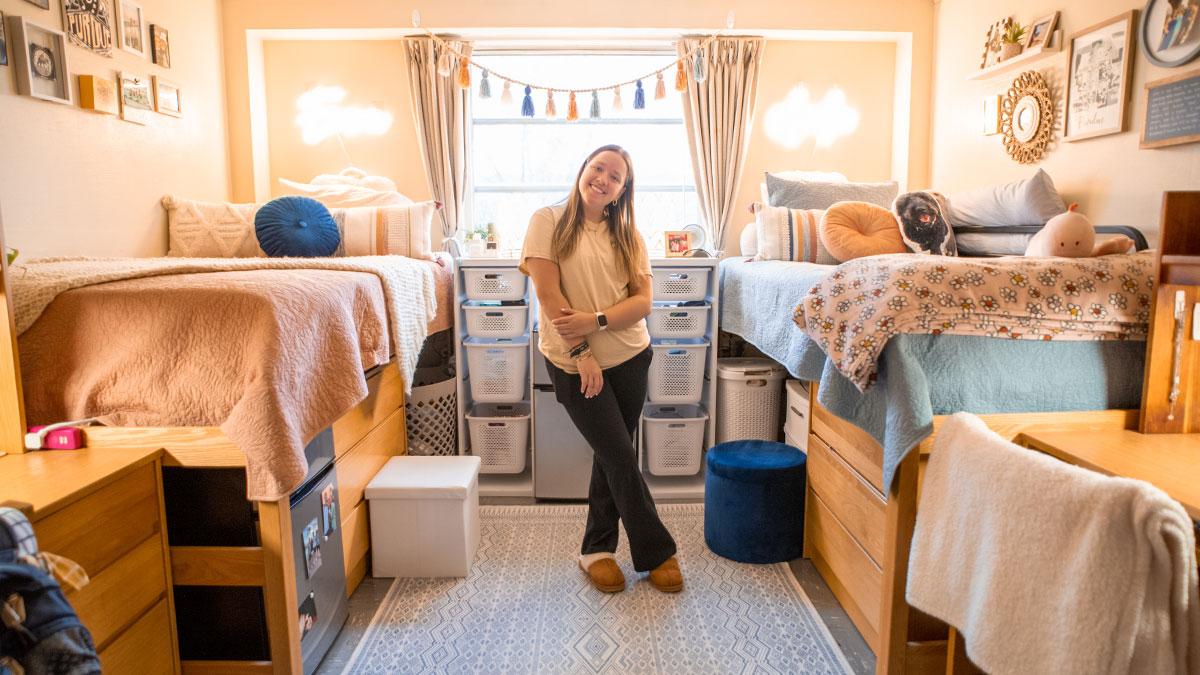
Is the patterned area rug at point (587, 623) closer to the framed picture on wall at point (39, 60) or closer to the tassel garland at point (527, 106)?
the framed picture on wall at point (39, 60)

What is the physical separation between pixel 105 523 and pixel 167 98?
2.32 m

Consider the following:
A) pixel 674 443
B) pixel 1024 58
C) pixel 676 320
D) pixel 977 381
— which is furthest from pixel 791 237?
pixel 977 381

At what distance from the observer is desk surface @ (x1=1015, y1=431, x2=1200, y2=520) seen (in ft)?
3.65

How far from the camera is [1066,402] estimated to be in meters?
1.51

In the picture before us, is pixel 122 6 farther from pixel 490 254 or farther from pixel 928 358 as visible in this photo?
pixel 928 358

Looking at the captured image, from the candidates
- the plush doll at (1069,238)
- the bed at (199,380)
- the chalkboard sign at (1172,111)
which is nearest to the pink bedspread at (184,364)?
the bed at (199,380)

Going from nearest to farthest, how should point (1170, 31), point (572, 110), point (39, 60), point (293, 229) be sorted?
point (1170, 31) → point (39, 60) → point (293, 229) → point (572, 110)

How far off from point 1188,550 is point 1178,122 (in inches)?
67.0

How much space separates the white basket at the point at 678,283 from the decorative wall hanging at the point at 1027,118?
4.32 feet

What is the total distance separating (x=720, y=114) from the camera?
3.52 m

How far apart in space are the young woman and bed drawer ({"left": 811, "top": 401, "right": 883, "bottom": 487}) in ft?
1.91

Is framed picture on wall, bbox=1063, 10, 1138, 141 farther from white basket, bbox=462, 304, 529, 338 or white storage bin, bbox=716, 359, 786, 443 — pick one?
white basket, bbox=462, 304, 529, 338

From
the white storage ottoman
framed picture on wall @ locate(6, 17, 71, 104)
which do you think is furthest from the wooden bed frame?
framed picture on wall @ locate(6, 17, 71, 104)

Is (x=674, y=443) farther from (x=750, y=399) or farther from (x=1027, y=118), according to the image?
(x=1027, y=118)
